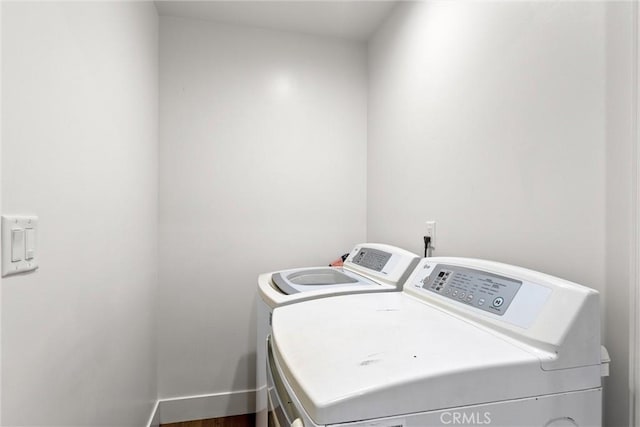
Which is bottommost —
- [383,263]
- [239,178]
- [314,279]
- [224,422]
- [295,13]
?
[224,422]

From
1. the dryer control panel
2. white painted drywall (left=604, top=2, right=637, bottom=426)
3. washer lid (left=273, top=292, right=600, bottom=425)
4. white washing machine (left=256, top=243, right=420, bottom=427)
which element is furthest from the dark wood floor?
white painted drywall (left=604, top=2, right=637, bottom=426)

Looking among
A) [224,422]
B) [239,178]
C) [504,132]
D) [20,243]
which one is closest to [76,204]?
[20,243]

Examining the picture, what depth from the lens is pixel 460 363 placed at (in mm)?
632

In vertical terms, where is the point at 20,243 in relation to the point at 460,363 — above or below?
above

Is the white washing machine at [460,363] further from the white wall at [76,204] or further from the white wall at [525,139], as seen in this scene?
the white wall at [76,204]

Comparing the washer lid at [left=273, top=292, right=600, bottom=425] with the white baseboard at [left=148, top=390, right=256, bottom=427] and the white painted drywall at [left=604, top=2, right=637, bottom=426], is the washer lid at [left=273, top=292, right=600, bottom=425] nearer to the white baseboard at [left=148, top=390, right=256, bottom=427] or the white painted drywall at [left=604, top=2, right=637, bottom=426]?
the white painted drywall at [left=604, top=2, right=637, bottom=426]

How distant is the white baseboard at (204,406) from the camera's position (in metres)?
1.98

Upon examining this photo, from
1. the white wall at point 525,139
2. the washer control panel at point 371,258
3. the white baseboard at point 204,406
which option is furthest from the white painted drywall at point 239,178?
the white wall at point 525,139

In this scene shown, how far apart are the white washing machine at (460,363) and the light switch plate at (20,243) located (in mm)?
577

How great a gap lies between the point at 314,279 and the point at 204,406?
1.11 metres

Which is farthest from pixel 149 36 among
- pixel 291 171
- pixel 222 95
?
pixel 291 171

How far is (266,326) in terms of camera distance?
1.40 m

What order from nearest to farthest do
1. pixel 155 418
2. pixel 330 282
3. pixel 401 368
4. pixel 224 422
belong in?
pixel 401 368
pixel 330 282
pixel 155 418
pixel 224 422

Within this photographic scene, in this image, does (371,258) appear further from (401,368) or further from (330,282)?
(401,368)
